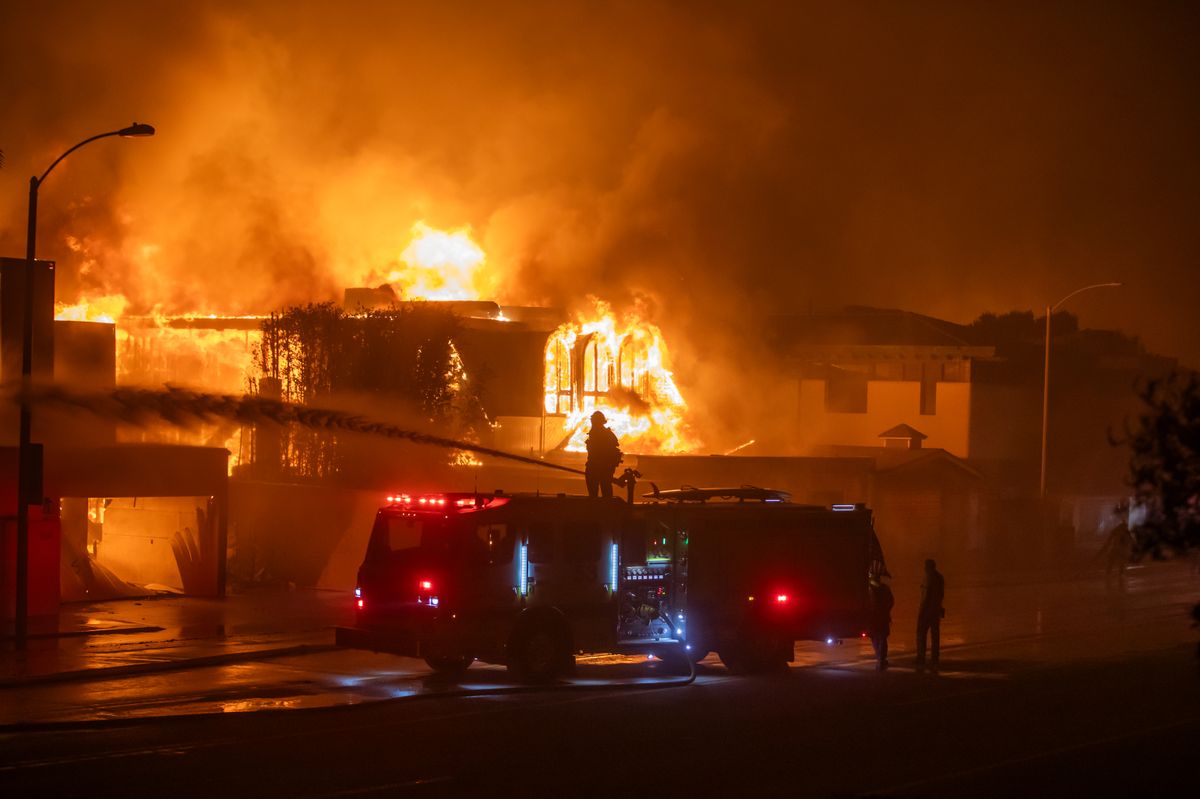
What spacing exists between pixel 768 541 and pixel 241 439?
21.5 metres

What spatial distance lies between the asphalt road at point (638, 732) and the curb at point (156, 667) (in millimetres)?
424

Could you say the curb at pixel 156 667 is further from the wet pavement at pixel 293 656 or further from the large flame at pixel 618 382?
the large flame at pixel 618 382

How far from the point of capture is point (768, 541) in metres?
18.7

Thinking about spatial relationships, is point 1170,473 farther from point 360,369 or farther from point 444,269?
point 444,269

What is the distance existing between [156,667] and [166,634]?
3617 millimetres

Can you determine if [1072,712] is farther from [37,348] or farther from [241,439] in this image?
[241,439]

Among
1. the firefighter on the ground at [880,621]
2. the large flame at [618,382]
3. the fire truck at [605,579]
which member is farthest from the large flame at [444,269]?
the firefighter on the ground at [880,621]

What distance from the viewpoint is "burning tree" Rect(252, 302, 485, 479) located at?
34188mm

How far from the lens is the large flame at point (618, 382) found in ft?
148

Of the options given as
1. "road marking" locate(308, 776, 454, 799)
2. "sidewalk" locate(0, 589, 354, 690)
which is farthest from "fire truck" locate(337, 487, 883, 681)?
"road marking" locate(308, 776, 454, 799)

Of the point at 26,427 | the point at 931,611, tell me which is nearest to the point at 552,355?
the point at 26,427

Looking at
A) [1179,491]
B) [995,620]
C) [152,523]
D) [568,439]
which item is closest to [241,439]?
[152,523]

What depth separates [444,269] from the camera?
5003 cm

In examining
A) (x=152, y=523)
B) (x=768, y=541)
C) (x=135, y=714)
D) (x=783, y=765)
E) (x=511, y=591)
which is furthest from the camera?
(x=152, y=523)
